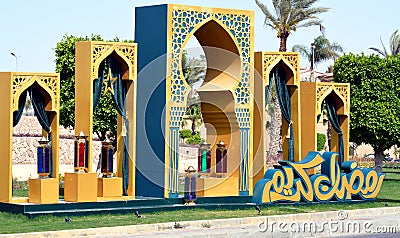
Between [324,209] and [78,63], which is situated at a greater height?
[78,63]

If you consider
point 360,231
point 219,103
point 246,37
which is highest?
point 246,37

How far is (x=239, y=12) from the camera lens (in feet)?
83.4

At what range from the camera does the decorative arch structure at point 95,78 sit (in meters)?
22.9

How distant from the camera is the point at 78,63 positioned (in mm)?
23188

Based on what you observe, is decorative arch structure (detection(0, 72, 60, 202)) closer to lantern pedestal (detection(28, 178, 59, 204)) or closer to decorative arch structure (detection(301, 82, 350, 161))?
lantern pedestal (detection(28, 178, 59, 204))

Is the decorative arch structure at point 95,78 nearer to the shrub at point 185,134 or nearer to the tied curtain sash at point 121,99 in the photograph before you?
the tied curtain sash at point 121,99

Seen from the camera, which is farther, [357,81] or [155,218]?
[357,81]

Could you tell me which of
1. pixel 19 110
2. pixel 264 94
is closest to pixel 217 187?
pixel 264 94

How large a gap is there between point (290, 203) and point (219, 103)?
3225 millimetres

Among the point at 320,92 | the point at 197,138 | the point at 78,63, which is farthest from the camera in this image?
the point at 197,138

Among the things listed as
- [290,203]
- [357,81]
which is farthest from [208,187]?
[357,81]

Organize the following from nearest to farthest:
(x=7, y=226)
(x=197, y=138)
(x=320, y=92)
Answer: (x=7, y=226) < (x=320, y=92) < (x=197, y=138)

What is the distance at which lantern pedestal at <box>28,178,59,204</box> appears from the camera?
2163cm

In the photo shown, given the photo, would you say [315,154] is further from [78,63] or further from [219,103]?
[78,63]
